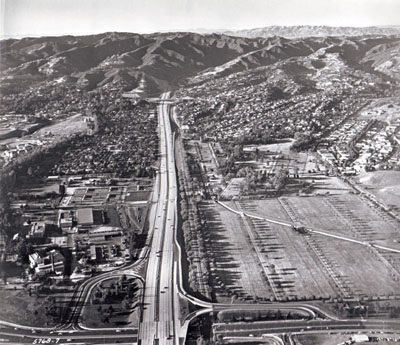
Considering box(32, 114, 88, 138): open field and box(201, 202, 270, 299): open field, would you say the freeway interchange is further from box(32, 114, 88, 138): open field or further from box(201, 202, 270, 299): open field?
box(32, 114, 88, 138): open field

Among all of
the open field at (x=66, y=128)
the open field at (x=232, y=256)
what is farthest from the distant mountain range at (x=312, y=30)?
the open field at (x=232, y=256)

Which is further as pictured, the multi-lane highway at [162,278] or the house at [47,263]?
the house at [47,263]

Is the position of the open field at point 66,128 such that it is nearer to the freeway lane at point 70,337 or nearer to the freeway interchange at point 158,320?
the freeway interchange at point 158,320

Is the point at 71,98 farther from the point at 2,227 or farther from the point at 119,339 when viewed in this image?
the point at 119,339

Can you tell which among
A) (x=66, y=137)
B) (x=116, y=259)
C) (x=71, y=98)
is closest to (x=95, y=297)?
(x=116, y=259)

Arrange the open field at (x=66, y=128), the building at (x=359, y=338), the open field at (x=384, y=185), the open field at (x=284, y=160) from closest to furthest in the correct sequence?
1. the building at (x=359, y=338)
2. the open field at (x=384, y=185)
3. the open field at (x=284, y=160)
4. the open field at (x=66, y=128)
